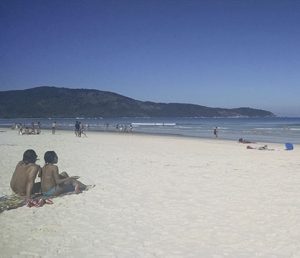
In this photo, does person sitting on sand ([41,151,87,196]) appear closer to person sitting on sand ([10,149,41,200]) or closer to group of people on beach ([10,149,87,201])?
group of people on beach ([10,149,87,201])

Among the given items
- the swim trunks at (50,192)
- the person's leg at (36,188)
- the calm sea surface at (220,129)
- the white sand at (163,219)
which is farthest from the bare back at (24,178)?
the calm sea surface at (220,129)

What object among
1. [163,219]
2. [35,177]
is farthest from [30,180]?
[163,219]

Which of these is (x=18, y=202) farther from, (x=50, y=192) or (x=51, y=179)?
(x=51, y=179)

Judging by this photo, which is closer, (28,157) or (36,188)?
(28,157)

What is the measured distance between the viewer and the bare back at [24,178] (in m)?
7.36

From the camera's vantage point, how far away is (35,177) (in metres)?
7.42

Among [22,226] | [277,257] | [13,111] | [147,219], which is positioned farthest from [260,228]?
[13,111]

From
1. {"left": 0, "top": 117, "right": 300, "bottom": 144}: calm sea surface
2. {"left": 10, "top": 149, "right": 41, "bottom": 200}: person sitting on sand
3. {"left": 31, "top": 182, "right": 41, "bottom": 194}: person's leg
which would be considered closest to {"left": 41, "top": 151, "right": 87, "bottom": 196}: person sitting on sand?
{"left": 31, "top": 182, "right": 41, "bottom": 194}: person's leg

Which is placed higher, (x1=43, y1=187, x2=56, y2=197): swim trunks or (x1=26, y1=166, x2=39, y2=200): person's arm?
(x1=26, y1=166, x2=39, y2=200): person's arm

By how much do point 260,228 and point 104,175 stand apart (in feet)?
18.8

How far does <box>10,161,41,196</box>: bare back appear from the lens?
7357 millimetres

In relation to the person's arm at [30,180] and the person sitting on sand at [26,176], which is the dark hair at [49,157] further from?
the person's arm at [30,180]

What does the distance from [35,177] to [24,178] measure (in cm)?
23

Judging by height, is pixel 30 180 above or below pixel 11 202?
above
